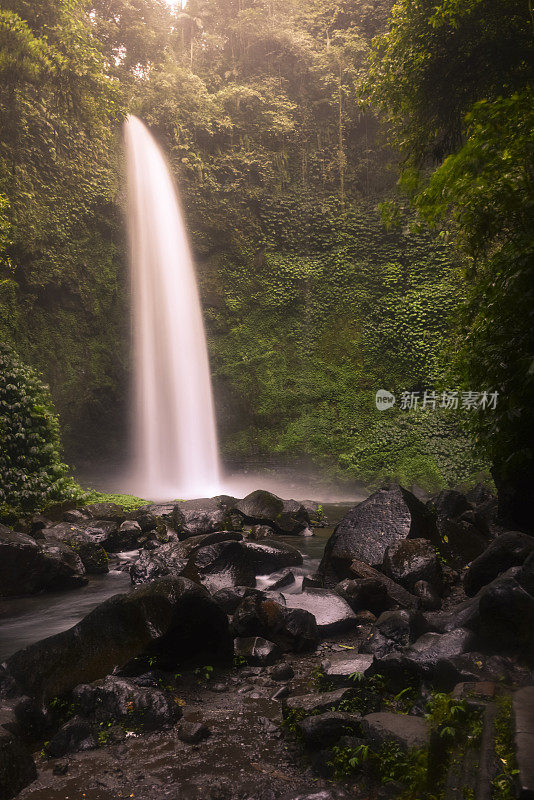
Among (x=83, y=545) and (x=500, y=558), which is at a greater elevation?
(x=500, y=558)

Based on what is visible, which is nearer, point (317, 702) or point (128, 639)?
point (317, 702)

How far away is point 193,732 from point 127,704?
0.57 m

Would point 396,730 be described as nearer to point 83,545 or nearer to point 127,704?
point 127,704

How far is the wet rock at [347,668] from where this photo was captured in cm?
409

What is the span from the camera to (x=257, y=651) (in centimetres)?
463

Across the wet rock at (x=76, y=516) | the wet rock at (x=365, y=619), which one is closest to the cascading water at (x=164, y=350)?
the wet rock at (x=76, y=516)

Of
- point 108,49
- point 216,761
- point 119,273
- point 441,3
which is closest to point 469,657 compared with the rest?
point 216,761

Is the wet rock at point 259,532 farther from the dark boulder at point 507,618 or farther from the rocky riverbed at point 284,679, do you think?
the dark boulder at point 507,618

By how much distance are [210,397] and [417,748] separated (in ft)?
56.5

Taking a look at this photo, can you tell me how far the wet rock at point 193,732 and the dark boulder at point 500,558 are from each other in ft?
11.2

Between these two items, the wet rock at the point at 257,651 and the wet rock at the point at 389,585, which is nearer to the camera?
the wet rock at the point at 257,651

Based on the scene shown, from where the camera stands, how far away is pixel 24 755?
10.1 ft

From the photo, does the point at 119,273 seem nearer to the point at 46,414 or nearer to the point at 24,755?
the point at 46,414

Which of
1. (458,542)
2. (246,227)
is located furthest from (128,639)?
(246,227)
